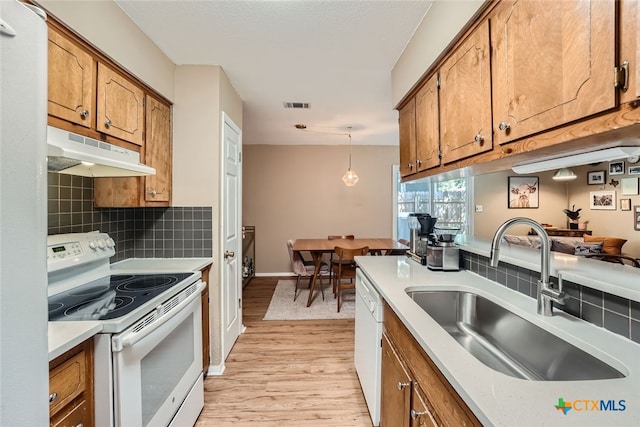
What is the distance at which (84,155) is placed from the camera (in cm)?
115

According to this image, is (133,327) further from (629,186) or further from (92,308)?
(629,186)

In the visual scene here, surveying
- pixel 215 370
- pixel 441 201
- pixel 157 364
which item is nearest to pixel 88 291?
pixel 157 364

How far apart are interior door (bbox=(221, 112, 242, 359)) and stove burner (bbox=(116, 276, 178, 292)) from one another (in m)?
0.68

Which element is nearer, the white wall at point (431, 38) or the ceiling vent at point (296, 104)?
the white wall at point (431, 38)

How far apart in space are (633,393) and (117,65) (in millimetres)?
2584

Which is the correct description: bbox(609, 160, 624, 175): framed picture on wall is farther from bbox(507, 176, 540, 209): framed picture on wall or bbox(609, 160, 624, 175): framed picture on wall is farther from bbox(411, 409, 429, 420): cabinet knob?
bbox(411, 409, 429, 420): cabinet knob

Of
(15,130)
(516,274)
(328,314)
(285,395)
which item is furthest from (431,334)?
(328,314)

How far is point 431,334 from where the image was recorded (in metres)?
0.93

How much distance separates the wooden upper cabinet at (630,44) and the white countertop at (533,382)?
684 millimetres

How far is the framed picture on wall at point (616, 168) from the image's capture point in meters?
0.93

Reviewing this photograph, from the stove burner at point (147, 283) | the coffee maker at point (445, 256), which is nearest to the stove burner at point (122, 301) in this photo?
the stove burner at point (147, 283)

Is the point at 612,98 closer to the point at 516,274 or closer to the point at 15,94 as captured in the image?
the point at 516,274

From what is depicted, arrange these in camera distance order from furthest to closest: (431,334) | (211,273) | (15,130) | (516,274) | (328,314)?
(328,314), (211,273), (516,274), (431,334), (15,130)

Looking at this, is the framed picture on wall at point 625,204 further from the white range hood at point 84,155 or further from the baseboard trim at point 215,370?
the baseboard trim at point 215,370
